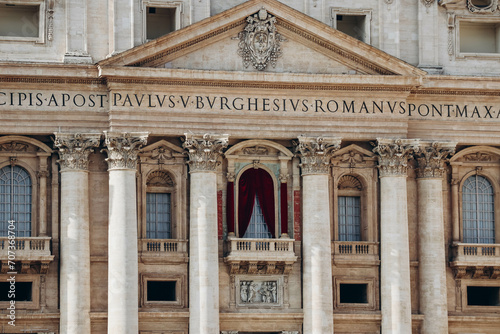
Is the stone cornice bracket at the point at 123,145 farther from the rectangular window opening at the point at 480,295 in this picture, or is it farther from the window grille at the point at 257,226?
the rectangular window opening at the point at 480,295

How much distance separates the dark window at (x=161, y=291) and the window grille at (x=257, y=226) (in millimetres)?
3584

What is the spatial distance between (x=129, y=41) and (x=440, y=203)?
44.1 ft

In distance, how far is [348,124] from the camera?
184 ft

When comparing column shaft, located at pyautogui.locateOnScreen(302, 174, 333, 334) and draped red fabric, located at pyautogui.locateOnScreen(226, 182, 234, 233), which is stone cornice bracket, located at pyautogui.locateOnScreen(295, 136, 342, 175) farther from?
draped red fabric, located at pyautogui.locateOnScreen(226, 182, 234, 233)

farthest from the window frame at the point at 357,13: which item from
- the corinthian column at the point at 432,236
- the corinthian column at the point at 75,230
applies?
the corinthian column at the point at 75,230

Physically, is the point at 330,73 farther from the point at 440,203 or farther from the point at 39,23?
the point at 39,23

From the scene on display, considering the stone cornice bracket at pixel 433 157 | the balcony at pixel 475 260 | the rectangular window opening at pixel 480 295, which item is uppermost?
the stone cornice bracket at pixel 433 157

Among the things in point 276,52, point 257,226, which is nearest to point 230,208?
point 257,226

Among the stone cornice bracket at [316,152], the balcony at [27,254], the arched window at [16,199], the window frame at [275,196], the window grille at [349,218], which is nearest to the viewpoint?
the balcony at [27,254]

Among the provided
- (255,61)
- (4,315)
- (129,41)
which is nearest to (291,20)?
(255,61)

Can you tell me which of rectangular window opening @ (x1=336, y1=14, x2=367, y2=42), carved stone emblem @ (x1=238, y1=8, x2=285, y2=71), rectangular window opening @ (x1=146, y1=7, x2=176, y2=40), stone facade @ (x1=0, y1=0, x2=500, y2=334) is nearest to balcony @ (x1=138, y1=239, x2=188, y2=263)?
stone facade @ (x1=0, y1=0, x2=500, y2=334)

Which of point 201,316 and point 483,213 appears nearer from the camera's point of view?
point 201,316

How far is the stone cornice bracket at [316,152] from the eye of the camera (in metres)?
55.5

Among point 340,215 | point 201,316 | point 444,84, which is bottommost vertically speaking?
point 201,316
